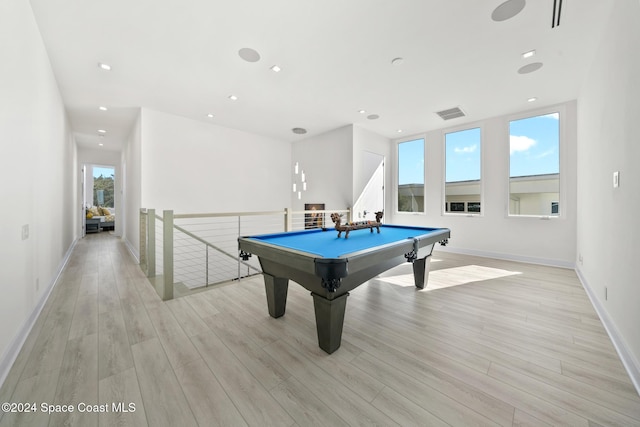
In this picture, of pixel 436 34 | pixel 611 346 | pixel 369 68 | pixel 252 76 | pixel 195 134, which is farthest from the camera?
pixel 195 134

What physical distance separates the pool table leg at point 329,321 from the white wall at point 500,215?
15.2 ft

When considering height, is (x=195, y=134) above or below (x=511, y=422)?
above

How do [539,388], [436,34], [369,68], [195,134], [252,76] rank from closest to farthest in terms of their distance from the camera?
1. [539,388]
2. [436,34]
3. [369,68]
4. [252,76]
5. [195,134]

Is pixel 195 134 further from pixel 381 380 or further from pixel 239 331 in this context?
pixel 381 380

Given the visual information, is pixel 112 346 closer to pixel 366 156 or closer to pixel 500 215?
pixel 366 156

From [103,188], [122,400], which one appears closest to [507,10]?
[122,400]

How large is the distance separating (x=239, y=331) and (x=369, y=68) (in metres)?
3.45

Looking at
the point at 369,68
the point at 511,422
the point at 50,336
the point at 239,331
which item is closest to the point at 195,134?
the point at 369,68

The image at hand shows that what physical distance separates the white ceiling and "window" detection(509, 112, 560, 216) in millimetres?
421

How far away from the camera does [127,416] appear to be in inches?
50.0

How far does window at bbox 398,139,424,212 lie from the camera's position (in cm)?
609

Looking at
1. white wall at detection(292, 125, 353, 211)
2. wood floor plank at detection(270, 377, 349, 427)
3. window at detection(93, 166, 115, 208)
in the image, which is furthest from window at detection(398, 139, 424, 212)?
window at detection(93, 166, 115, 208)

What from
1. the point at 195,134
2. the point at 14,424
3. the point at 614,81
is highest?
the point at 195,134

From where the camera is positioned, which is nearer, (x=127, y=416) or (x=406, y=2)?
(x=127, y=416)
